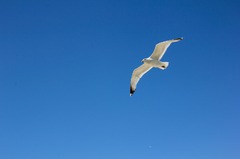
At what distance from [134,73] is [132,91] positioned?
1120 mm

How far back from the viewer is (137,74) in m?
18.6

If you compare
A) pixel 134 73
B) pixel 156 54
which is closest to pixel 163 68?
pixel 156 54

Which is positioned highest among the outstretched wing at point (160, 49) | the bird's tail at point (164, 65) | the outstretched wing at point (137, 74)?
the outstretched wing at point (137, 74)

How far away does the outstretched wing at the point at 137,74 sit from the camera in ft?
59.5

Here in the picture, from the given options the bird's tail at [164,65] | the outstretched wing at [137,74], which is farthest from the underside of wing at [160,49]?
the outstretched wing at [137,74]

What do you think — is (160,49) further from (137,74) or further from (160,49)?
(137,74)

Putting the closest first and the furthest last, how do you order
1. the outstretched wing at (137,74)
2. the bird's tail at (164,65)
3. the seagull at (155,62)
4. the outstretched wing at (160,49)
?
the outstretched wing at (160,49) → the seagull at (155,62) → the bird's tail at (164,65) → the outstretched wing at (137,74)

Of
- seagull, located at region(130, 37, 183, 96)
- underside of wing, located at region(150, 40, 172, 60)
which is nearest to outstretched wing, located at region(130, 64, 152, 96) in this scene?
seagull, located at region(130, 37, 183, 96)

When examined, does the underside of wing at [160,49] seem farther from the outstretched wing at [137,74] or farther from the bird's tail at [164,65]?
the outstretched wing at [137,74]

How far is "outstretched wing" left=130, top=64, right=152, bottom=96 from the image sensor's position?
18141mm

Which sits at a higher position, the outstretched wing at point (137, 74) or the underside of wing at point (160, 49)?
the outstretched wing at point (137, 74)

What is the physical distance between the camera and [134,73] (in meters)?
18.5

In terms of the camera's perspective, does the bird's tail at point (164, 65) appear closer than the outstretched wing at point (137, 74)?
Yes

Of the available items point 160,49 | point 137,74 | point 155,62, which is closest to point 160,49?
point 160,49
